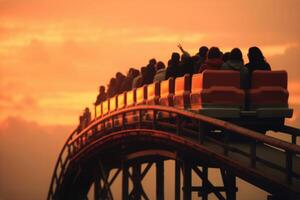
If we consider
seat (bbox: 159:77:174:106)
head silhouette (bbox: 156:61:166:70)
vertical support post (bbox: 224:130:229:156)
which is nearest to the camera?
vertical support post (bbox: 224:130:229:156)

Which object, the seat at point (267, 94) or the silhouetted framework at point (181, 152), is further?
the seat at point (267, 94)

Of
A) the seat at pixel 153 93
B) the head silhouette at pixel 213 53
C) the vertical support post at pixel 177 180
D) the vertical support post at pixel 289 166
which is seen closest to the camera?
the vertical support post at pixel 289 166

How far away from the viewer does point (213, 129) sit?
30.2 meters

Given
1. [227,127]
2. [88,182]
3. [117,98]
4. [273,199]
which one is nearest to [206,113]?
[227,127]

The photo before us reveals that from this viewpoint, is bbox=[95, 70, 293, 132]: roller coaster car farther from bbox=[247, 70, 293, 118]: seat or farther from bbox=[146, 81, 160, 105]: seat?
bbox=[146, 81, 160, 105]: seat

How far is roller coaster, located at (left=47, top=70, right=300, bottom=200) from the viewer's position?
2527 centimetres

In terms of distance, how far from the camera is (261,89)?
97.7 ft

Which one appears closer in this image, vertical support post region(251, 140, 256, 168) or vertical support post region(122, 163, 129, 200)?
vertical support post region(251, 140, 256, 168)

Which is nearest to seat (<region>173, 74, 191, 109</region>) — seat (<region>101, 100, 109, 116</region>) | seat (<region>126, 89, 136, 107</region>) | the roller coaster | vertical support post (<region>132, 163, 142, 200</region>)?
the roller coaster

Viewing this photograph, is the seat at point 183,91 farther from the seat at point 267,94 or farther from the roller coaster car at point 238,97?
the seat at point 267,94

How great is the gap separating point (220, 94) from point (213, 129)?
1.34 m

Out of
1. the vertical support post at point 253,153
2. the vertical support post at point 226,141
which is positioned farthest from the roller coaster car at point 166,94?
the vertical support post at point 253,153

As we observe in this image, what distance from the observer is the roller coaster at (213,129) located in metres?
25.3

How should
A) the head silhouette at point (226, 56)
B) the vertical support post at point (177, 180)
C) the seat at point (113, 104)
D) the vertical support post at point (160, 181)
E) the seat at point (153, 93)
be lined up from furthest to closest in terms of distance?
the seat at point (113, 104), the vertical support post at point (160, 181), the vertical support post at point (177, 180), the seat at point (153, 93), the head silhouette at point (226, 56)
